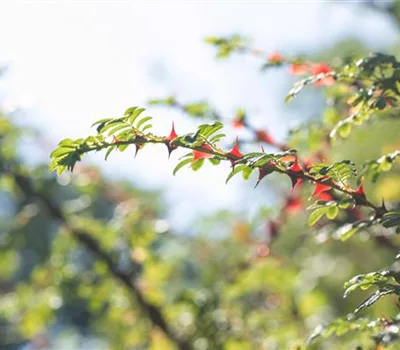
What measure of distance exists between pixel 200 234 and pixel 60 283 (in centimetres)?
75

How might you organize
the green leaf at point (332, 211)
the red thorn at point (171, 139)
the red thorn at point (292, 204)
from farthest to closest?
the red thorn at point (292, 204) → the green leaf at point (332, 211) → the red thorn at point (171, 139)

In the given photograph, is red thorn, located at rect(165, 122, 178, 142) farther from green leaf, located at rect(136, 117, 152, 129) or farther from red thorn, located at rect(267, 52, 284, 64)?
red thorn, located at rect(267, 52, 284, 64)

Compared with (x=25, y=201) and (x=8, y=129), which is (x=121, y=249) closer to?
(x=25, y=201)

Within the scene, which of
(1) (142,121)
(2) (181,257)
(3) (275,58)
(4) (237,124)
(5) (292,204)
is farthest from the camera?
(2) (181,257)

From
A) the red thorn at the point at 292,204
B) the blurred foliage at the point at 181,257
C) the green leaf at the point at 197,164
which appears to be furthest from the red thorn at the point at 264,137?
the green leaf at the point at 197,164

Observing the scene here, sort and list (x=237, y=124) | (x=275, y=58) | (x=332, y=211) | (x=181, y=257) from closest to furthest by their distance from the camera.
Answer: (x=332, y=211)
(x=275, y=58)
(x=237, y=124)
(x=181, y=257)

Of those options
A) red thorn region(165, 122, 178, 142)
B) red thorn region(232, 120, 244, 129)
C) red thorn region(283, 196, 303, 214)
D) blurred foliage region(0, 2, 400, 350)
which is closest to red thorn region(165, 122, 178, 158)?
red thorn region(165, 122, 178, 142)

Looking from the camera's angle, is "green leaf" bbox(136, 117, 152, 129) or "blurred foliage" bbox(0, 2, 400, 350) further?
"blurred foliage" bbox(0, 2, 400, 350)

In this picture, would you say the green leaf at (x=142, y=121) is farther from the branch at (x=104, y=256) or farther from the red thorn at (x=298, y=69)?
the branch at (x=104, y=256)

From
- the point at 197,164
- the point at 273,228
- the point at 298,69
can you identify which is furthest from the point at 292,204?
the point at 197,164

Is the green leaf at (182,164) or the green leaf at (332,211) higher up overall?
the green leaf at (182,164)

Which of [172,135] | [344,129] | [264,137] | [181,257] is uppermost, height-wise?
[172,135]

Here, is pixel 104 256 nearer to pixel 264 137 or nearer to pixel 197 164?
pixel 264 137

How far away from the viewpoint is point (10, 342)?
2.68 m
